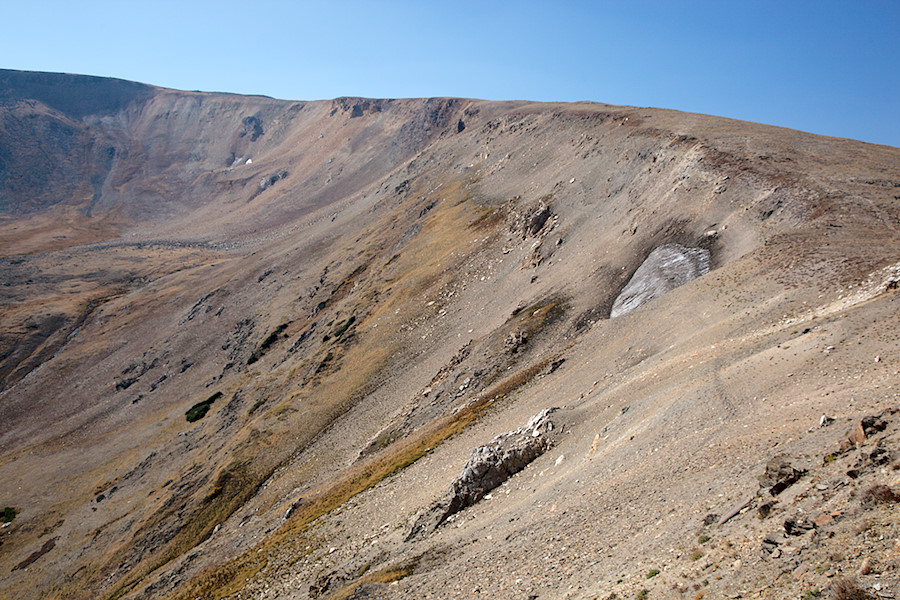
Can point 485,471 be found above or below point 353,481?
below

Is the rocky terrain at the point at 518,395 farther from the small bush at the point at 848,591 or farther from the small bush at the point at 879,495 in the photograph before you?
the small bush at the point at 879,495

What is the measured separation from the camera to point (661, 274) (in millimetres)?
45406

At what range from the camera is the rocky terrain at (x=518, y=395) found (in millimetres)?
17312

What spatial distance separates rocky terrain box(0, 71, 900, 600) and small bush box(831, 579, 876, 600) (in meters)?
0.05

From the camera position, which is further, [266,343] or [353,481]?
[266,343]

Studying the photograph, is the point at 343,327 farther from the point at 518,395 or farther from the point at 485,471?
the point at 485,471

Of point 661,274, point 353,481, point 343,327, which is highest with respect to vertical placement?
point 343,327

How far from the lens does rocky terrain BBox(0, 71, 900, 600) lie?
682 inches

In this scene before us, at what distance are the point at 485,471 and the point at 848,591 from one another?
20.0 meters

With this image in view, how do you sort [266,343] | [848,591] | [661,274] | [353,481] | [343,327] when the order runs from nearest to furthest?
[848,591] → [353,481] → [661,274] → [343,327] → [266,343]

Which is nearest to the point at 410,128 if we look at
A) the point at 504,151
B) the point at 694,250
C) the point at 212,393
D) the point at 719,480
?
the point at 504,151

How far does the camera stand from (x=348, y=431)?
176 feet

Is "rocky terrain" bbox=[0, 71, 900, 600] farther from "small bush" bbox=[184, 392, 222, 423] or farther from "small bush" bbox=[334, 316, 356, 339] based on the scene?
"small bush" bbox=[334, 316, 356, 339]

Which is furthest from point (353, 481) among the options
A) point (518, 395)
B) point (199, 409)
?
point (199, 409)
